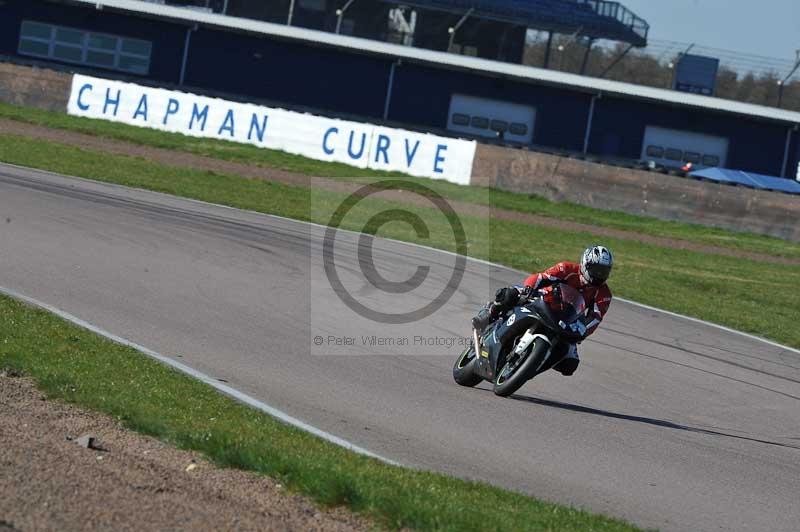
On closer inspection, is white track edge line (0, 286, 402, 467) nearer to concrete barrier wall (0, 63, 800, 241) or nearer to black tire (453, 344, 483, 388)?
black tire (453, 344, 483, 388)

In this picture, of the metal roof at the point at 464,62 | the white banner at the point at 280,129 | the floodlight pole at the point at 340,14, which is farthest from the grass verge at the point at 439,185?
the floodlight pole at the point at 340,14

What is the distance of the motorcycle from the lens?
31.2 ft

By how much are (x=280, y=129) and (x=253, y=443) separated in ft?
83.6

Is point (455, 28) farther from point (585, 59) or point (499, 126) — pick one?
point (499, 126)

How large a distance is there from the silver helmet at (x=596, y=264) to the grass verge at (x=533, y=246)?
7737mm

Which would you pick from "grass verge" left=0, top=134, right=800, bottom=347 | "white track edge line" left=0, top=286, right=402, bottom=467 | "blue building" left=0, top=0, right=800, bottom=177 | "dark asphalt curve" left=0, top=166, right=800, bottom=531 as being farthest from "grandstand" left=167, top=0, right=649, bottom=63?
"white track edge line" left=0, top=286, right=402, bottom=467

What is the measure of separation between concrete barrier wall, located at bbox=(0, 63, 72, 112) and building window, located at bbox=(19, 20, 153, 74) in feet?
46.1

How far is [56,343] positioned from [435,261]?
9694 millimetres

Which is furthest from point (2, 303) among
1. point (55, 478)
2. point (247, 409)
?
point (55, 478)

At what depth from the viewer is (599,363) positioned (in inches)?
484

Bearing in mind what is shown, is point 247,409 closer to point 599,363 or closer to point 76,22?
point 599,363

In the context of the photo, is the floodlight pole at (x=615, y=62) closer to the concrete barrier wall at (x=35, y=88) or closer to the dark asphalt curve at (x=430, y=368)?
the concrete barrier wall at (x=35, y=88)

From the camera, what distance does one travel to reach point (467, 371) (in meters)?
10.3

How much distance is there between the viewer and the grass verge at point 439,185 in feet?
88.8
